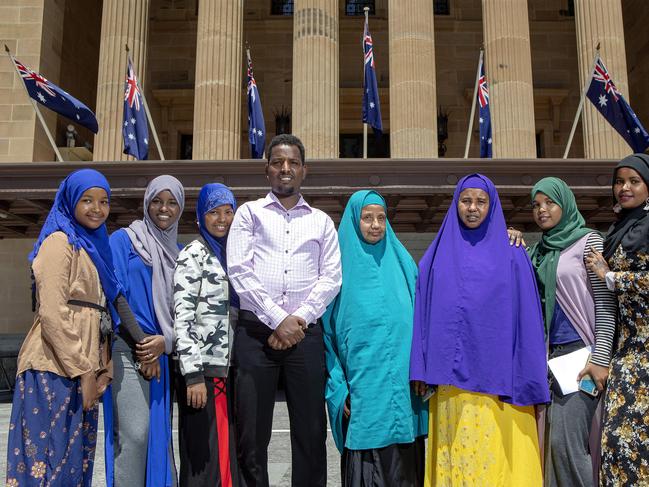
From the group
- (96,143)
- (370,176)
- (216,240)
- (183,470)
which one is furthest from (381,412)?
(96,143)

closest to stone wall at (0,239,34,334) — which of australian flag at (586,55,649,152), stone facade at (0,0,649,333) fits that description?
stone facade at (0,0,649,333)

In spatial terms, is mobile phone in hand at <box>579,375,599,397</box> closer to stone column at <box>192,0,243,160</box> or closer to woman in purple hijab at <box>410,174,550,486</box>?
woman in purple hijab at <box>410,174,550,486</box>

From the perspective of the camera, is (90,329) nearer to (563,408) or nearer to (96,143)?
(563,408)

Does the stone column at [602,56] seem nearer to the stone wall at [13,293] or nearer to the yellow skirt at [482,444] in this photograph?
the yellow skirt at [482,444]

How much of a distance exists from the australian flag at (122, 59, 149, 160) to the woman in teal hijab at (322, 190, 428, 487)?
11.5m

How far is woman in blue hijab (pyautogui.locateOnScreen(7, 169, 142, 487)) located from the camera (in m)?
3.62

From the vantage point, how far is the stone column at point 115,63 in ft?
52.9

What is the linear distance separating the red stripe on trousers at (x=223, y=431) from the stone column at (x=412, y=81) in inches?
494

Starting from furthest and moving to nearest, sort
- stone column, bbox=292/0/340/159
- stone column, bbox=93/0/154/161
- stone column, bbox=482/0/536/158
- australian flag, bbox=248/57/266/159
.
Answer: stone column, bbox=93/0/154/161, stone column, bbox=482/0/536/158, stone column, bbox=292/0/340/159, australian flag, bbox=248/57/266/159

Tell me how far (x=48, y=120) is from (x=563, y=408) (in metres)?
17.6

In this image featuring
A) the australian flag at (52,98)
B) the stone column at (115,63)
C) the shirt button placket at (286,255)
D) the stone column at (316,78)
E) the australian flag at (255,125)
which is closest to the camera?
the shirt button placket at (286,255)

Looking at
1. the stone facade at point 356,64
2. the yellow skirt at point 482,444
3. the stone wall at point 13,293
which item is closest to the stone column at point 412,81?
the stone facade at point 356,64

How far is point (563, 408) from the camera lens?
3.94 meters

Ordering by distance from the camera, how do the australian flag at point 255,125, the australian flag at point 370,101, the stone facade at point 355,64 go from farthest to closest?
the stone facade at point 355,64 < the australian flag at point 255,125 < the australian flag at point 370,101
